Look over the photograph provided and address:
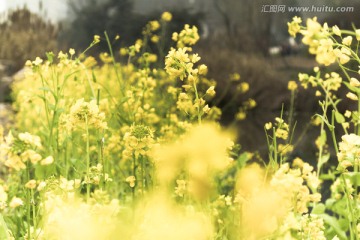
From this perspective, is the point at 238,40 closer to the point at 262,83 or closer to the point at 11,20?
the point at 262,83

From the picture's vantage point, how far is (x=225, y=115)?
3.71 m

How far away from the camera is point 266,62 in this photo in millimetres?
3539

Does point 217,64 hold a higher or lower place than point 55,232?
lower

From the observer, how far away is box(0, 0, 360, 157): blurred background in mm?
3258

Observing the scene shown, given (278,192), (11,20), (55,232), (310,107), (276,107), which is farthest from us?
(11,20)

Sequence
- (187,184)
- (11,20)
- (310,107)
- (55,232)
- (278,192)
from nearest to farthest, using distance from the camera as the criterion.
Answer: (278,192) < (55,232) < (187,184) < (310,107) < (11,20)

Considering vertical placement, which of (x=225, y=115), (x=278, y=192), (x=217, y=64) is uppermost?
(x=278, y=192)

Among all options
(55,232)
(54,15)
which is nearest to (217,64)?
(54,15)

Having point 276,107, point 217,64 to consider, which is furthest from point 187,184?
point 217,64

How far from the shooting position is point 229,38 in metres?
3.66

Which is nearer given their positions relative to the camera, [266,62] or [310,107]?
[310,107]

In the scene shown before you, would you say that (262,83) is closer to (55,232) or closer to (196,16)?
(196,16)

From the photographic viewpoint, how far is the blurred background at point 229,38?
10.7 feet

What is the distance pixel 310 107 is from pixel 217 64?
2.57ft
